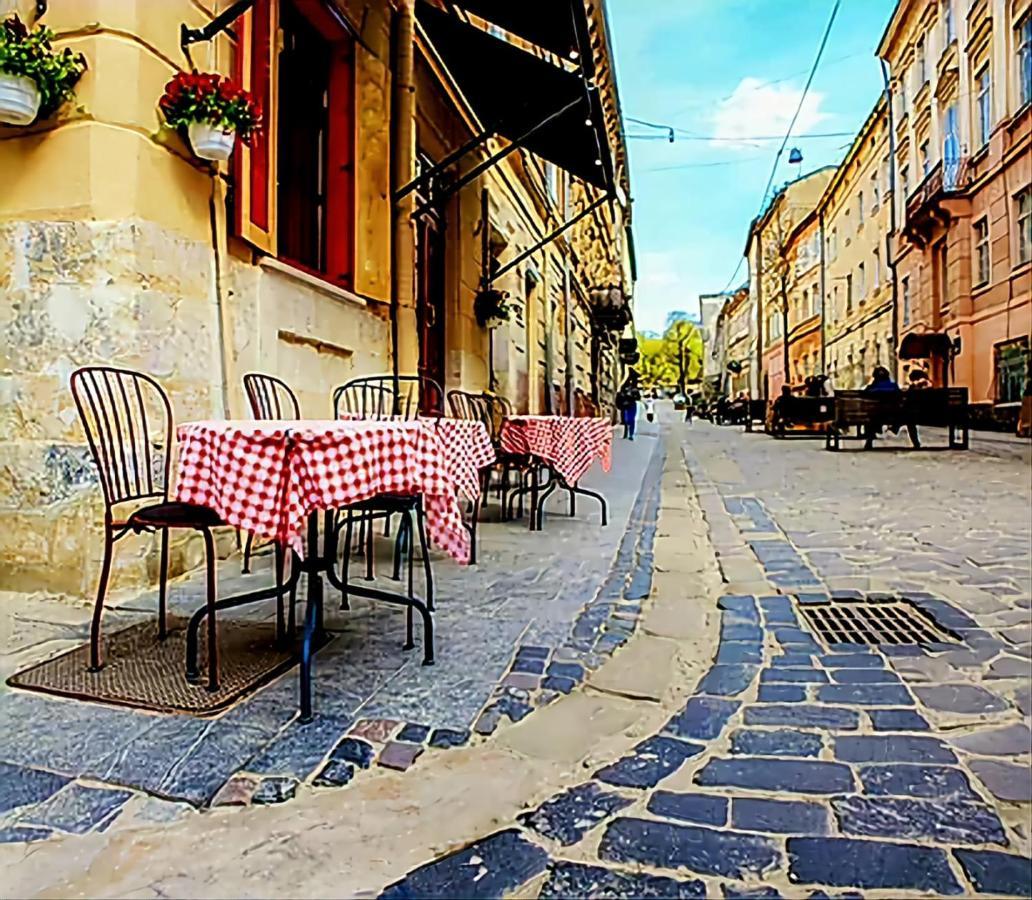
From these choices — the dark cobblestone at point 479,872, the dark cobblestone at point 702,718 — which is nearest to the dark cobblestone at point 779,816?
the dark cobblestone at point 702,718

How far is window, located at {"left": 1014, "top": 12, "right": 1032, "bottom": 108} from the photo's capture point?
13.8 meters

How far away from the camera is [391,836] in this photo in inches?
60.2

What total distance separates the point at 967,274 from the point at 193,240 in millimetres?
17534

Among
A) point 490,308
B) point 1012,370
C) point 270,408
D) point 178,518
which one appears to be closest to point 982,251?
point 1012,370

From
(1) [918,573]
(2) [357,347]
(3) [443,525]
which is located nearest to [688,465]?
(2) [357,347]

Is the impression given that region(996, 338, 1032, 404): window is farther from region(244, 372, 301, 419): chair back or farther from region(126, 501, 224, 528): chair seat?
region(126, 501, 224, 528): chair seat

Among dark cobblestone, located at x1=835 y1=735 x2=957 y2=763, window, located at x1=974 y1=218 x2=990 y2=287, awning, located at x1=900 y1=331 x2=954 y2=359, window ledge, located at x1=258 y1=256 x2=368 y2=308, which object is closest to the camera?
dark cobblestone, located at x1=835 y1=735 x2=957 y2=763

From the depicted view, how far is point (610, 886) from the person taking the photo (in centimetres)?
137

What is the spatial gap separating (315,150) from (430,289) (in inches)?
94.0

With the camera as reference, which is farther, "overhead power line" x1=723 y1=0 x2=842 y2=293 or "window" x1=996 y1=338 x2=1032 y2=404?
"window" x1=996 y1=338 x2=1032 y2=404

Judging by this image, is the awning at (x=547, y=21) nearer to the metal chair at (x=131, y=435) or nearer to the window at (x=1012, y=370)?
the metal chair at (x=131, y=435)

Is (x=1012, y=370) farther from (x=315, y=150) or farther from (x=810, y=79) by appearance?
(x=315, y=150)

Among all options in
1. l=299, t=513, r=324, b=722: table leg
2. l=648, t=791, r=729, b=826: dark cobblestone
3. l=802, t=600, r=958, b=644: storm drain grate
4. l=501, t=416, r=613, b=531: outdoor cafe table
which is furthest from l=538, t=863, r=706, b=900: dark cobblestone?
l=501, t=416, r=613, b=531: outdoor cafe table

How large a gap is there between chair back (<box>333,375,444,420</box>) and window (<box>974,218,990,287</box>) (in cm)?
1360
